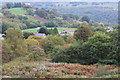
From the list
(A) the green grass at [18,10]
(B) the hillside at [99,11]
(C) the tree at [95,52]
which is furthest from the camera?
(A) the green grass at [18,10]

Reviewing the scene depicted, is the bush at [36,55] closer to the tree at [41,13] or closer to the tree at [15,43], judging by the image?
the tree at [15,43]

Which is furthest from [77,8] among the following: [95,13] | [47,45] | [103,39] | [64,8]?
[103,39]

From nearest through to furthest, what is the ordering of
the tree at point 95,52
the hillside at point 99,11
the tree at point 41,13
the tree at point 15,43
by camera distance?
the tree at point 95,52 < the tree at point 15,43 < the hillside at point 99,11 < the tree at point 41,13

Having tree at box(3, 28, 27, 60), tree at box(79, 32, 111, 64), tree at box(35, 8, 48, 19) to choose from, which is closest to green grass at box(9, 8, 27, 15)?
tree at box(35, 8, 48, 19)

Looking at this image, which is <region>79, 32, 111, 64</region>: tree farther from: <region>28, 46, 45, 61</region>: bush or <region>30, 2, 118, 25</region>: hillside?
<region>30, 2, 118, 25</region>: hillside

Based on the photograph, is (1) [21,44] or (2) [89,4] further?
(2) [89,4]

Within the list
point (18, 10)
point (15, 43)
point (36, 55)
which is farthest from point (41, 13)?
point (36, 55)

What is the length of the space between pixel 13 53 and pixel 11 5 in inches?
2713

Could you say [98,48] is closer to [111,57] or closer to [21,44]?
[111,57]

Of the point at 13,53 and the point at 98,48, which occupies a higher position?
the point at 98,48

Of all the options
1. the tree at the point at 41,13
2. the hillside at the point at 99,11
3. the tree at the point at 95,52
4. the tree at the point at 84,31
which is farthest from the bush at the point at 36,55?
the tree at the point at 41,13

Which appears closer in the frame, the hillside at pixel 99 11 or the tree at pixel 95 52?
the tree at pixel 95 52

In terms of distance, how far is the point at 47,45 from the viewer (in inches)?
921

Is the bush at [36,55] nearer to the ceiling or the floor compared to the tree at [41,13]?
nearer to the ceiling
